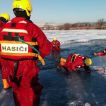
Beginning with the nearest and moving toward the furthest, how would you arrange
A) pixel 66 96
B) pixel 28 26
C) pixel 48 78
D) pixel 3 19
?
pixel 28 26
pixel 66 96
pixel 3 19
pixel 48 78

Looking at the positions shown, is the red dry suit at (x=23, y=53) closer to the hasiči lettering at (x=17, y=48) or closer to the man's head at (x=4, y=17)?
the hasiči lettering at (x=17, y=48)

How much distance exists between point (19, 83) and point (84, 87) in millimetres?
4613

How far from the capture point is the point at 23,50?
4801mm

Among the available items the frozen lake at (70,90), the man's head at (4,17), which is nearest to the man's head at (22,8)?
the frozen lake at (70,90)

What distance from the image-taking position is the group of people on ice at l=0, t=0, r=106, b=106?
477 cm

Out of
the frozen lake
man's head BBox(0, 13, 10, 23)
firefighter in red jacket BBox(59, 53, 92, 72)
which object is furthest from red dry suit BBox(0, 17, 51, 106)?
firefighter in red jacket BBox(59, 53, 92, 72)

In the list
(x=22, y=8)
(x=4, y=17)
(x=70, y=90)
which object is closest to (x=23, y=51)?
(x=22, y=8)

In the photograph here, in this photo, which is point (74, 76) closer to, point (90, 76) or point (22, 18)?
point (90, 76)

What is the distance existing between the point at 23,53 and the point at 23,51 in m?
0.03

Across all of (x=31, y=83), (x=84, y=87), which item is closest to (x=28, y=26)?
(x=31, y=83)

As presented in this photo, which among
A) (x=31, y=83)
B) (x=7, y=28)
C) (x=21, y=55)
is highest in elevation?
(x=7, y=28)

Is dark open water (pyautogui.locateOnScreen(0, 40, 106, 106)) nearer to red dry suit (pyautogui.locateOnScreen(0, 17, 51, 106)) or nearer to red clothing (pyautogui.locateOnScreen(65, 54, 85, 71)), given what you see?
red clothing (pyautogui.locateOnScreen(65, 54, 85, 71))

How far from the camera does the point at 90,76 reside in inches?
445

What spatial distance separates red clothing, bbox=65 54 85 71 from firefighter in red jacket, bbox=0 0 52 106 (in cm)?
755
